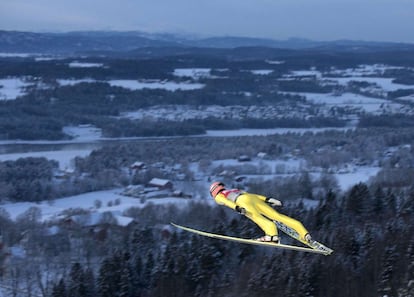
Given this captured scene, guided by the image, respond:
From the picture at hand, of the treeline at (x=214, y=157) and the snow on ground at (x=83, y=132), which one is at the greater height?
the treeline at (x=214, y=157)

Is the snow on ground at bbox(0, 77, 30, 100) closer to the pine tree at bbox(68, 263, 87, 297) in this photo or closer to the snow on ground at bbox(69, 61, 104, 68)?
the snow on ground at bbox(69, 61, 104, 68)

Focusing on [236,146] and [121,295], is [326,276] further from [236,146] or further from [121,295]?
[236,146]

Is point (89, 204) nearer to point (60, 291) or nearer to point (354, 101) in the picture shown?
point (60, 291)

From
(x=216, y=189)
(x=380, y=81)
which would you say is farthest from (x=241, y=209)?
(x=380, y=81)

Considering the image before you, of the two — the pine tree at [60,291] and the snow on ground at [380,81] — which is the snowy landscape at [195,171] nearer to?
the pine tree at [60,291]

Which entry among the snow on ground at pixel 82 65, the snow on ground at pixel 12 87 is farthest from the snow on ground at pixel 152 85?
the snow on ground at pixel 12 87

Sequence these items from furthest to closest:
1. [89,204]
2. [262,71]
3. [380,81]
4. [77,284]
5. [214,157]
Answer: [262,71] → [380,81] → [214,157] → [89,204] → [77,284]

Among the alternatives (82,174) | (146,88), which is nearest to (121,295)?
(82,174)

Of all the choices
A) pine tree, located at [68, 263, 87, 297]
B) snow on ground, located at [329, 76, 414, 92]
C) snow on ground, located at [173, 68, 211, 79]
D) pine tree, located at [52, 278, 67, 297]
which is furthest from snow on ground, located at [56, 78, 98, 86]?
pine tree, located at [52, 278, 67, 297]

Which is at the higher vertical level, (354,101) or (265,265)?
(265,265)
